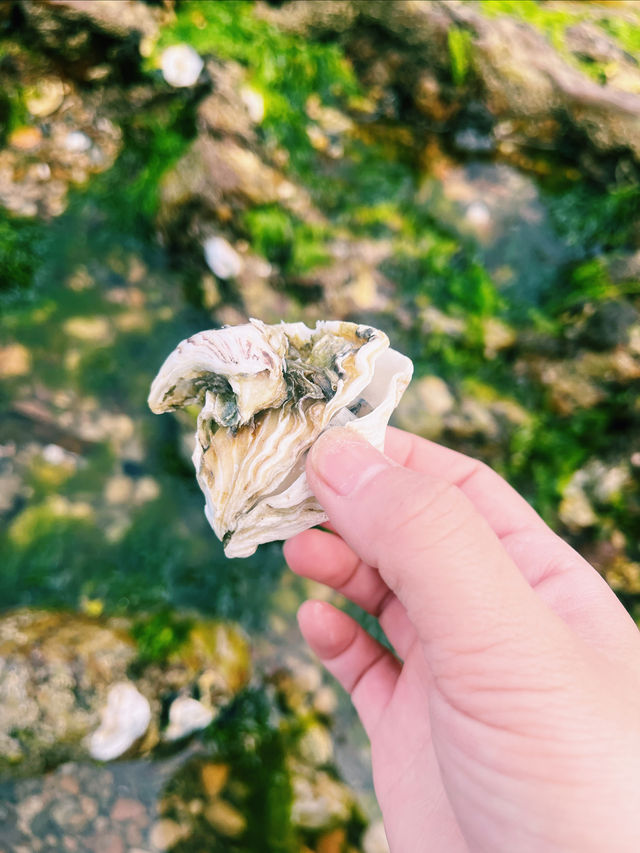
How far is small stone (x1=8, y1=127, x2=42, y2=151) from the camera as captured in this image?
4.05 m

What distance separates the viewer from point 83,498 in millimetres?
3516

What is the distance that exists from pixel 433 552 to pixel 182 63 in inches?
165

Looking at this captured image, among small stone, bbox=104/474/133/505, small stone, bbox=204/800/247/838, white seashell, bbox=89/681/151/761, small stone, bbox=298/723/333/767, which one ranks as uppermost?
small stone, bbox=104/474/133/505

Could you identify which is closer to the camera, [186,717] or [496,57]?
[186,717]

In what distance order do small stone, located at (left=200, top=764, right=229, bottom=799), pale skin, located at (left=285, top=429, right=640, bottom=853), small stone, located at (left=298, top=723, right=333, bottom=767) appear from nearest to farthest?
pale skin, located at (left=285, top=429, right=640, bottom=853), small stone, located at (left=200, top=764, right=229, bottom=799), small stone, located at (left=298, top=723, right=333, bottom=767)

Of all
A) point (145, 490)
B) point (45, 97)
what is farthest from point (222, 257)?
point (45, 97)

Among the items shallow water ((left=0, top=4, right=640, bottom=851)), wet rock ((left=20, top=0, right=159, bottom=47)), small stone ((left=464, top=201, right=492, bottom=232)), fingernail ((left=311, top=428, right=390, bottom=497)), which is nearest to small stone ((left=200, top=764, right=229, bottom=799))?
shallow water ((left=0, top=4, right=640, bottom=851))

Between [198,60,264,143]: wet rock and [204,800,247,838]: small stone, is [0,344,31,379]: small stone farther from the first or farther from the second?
[204,800,247,838]: small stone

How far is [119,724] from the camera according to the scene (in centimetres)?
285

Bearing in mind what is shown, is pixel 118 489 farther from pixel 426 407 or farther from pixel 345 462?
pixel 345 462

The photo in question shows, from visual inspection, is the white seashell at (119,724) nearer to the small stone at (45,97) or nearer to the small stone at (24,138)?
the small stone at (24,138)

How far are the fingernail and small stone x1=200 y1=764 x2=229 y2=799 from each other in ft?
7.51

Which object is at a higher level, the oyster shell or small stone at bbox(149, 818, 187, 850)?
the oyster shell

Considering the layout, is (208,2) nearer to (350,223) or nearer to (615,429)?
(350,223)
